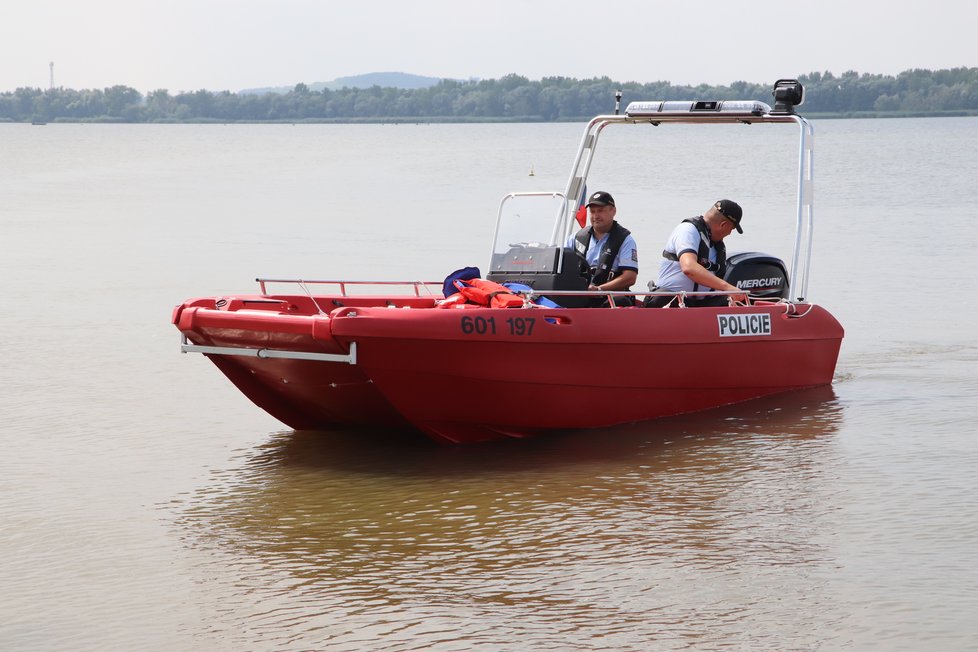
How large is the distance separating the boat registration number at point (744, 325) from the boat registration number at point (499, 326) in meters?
1.55

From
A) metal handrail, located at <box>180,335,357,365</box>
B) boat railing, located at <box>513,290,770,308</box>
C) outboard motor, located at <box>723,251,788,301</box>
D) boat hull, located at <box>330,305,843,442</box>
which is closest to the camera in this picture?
metal handrail, located at <box>180,335,357,365</box>

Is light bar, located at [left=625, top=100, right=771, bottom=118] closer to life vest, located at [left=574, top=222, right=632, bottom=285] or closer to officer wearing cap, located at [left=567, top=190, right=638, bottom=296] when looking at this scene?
officer wearing cap, located at [left=567, top=190, right=638, bottom=296]

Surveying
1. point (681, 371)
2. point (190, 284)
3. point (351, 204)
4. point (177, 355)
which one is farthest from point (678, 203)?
point (681, 371)

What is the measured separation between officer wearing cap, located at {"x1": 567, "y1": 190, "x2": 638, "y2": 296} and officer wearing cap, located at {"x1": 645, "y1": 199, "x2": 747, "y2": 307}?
0.23 metres

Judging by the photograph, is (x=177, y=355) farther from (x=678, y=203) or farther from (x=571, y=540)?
(x=678, y=203)

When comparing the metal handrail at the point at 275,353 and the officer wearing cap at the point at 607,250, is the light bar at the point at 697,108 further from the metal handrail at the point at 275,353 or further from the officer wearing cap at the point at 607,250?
the metal handrail at the point at 275,353

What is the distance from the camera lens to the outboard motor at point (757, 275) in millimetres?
8969

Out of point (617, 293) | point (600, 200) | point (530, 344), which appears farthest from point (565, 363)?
point (600, 200)

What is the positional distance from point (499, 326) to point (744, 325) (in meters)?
2.02

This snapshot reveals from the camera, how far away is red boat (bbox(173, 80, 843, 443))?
7082mm

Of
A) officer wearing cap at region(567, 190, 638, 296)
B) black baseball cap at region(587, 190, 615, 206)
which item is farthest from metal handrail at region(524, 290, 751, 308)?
black baseball cap at region(587, 190, 615, 206)

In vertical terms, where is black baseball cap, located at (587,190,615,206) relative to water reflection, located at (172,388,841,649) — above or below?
above

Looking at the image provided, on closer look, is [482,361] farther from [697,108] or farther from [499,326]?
[697,108]

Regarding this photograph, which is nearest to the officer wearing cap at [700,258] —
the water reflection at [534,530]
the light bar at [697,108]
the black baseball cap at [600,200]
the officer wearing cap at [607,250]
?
the officer wearing cap at [607,250]
